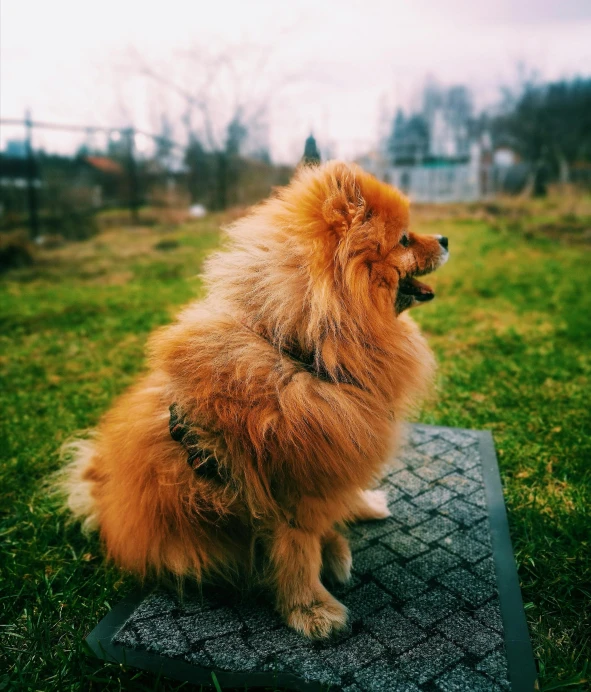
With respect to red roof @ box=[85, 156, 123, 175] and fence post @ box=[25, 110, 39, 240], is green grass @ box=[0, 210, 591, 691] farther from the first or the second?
red roof @ box=[85, 156, 123, 175]

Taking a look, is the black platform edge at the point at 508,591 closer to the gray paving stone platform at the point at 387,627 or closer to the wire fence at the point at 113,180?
the gray paving stone platform at the point at 387,627

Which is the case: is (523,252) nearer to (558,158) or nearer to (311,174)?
(311,174)

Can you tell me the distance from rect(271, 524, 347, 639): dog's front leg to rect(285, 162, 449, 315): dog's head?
0.98 meters

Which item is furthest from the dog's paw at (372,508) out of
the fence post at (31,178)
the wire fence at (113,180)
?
the fence post at (31,178)

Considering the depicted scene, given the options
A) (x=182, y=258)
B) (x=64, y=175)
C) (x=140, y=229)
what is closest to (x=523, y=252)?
(x=182, y=258)

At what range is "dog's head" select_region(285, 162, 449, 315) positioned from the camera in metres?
2.00

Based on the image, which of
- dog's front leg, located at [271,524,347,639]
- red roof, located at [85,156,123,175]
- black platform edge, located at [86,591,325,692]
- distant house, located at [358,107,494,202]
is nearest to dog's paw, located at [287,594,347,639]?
dog's front leg, located at [271,524,347,639]

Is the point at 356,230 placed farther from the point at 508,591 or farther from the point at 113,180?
the point at 113,180

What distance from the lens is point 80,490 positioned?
108 inches

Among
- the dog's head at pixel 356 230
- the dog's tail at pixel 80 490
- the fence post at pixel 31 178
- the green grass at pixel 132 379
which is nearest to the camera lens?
the dog's head at pixel 356 230

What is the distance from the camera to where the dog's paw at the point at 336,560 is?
2.36m

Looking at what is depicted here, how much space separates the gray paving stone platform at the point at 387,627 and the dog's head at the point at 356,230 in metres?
1.23

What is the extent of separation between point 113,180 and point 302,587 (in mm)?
12460

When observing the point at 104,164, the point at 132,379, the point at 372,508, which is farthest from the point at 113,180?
the point at 372,508
